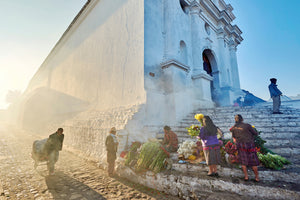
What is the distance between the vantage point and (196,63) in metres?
9.57

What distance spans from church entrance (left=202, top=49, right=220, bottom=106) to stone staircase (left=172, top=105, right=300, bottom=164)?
5098 millimetres

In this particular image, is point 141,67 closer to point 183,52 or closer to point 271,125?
point 183,52

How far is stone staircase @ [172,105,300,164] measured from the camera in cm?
386

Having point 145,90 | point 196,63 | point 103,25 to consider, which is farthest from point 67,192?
point 103,25

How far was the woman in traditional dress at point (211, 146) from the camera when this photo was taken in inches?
123

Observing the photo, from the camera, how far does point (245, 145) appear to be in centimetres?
301

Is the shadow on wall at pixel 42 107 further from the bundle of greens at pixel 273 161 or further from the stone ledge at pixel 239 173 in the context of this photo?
the bundle of greens at pixel 273 161

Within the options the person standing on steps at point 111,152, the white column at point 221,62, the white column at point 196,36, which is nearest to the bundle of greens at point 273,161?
the person standing on steps at point 111,152

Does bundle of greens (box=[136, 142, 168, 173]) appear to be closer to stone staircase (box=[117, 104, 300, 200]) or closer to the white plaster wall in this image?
stone staircase (box=[117, 104, 300, 200])

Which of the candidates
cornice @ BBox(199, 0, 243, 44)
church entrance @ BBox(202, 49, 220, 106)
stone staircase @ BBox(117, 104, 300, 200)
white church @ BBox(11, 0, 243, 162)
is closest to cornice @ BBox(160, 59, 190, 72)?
white church @ BBox(11, 0, 243, 162)

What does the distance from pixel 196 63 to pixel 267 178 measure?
25.9 feet

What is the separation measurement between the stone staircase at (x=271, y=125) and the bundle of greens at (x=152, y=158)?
179 centimetres

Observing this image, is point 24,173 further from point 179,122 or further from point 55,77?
point 55,77

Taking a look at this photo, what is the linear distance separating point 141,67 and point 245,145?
16.4 ft
